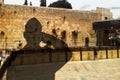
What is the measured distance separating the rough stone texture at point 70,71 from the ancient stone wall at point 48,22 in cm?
794

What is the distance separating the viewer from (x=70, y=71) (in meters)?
16.2

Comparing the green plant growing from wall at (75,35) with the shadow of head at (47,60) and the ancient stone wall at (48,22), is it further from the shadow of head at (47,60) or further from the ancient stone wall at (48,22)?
the shadow of head at (47,60)

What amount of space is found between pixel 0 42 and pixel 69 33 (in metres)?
7.59

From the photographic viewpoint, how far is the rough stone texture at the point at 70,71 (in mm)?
14662

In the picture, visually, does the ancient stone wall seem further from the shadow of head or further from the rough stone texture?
the rough stone texture

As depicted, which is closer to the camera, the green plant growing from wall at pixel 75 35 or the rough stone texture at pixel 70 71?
the rough stone texture at pixel 70 71

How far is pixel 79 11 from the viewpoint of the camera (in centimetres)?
2773

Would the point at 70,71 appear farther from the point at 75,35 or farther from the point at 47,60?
the point at 75,35

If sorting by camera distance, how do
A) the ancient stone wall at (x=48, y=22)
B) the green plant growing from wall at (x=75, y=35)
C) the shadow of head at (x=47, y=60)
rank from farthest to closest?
the green plant growing from wall at (x=75, y=35), the ancient stone wall at (x=48, y=22), the shadow of head at (x=47, y=60)

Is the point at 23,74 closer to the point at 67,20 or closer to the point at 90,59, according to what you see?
the point at 90,59

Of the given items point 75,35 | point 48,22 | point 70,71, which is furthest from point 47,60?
point 75,35

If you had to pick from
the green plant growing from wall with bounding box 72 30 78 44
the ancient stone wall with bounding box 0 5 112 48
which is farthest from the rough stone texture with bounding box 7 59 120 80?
the green plant growing from wall with bounding box 72 30 78 44

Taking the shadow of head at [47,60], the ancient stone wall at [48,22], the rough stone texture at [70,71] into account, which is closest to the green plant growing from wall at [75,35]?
the ancient stone wall at [48,22]

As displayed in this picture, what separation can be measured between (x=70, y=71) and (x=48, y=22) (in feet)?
32.0
